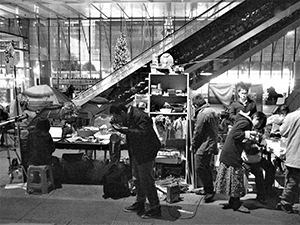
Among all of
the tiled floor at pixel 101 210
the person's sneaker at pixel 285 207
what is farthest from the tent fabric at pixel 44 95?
the person's sneaker at pixel 285 207

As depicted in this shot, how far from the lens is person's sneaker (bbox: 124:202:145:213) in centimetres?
304

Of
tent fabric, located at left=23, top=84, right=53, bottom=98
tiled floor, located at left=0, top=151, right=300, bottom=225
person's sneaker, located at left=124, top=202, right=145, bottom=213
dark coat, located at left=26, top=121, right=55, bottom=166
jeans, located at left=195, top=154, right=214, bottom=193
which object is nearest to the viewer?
tent fabric, located at left=23, top=84, right=53, bottom=98

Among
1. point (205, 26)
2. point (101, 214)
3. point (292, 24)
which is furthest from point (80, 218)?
point (292, 24)

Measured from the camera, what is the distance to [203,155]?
3.23 m

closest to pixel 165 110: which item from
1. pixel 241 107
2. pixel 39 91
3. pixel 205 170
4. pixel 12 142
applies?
pixel 205 170

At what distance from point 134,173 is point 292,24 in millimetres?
1943

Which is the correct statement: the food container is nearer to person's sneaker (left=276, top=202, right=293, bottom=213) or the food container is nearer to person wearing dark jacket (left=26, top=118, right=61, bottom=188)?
person wearing dark jacket (left=26, top=118, right=61, bottom=188)

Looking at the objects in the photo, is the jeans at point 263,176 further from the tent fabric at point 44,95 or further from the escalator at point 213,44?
the tent fabric at point 44,95

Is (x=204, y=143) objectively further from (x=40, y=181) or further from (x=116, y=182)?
(x=40, y=181)

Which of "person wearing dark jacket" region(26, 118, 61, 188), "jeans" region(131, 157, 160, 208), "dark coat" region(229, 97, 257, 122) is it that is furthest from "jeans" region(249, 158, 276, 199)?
"person wearing dark jacket" region(26, 118, 61, 188)

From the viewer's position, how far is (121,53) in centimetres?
270

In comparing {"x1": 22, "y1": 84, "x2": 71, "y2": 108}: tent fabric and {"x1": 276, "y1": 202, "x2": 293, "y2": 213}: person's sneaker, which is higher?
{"x1": 22, "y1": 84, "x2": 71, "y2": 108}: tent fabric

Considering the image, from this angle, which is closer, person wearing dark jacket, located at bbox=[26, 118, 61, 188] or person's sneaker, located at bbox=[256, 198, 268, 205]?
person's sneaker, located at bbox=[256, 198, 268, 205]

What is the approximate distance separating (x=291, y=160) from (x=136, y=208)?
1.49 m
